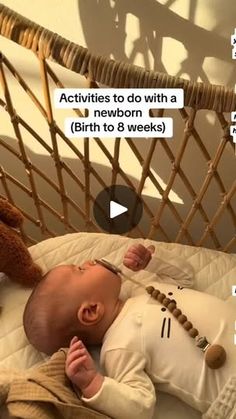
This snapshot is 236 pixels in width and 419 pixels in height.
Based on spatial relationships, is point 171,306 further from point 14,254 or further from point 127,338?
point 14,254

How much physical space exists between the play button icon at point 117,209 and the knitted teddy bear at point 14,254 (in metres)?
0.18

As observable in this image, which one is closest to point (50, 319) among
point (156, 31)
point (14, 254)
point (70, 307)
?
point (70, 307)

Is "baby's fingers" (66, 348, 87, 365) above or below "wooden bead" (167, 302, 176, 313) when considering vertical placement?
below

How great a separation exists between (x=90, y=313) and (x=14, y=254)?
16cm

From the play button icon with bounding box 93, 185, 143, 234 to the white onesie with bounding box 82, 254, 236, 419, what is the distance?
0.23m

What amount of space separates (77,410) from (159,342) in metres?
0.14

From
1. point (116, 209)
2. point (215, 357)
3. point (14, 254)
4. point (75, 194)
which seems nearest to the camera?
point (215, 357)

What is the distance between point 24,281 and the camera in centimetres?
97

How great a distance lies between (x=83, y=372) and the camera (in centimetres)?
83

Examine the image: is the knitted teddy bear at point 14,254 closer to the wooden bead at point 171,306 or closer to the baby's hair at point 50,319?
the baby's hair at point 50,319

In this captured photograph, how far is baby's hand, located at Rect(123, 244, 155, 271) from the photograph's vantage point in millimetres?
969

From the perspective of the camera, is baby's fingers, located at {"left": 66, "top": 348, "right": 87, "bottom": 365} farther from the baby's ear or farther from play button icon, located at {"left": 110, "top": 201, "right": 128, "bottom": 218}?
play button icon, located at {"left": 110, "top": 201, "right": 128, "bottom": 218}

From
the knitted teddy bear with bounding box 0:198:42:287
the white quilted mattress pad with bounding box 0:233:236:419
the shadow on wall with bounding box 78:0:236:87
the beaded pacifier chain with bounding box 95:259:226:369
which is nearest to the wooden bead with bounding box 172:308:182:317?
the beaded pacifier chain with bounding box 95:259:226:369

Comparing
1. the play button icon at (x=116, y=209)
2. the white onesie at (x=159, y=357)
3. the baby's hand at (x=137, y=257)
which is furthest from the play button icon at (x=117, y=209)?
the white onesie at (x=159, y=357)
